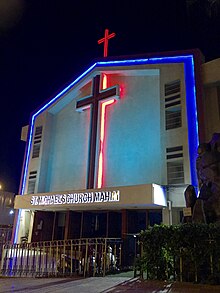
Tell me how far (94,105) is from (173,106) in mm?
6042

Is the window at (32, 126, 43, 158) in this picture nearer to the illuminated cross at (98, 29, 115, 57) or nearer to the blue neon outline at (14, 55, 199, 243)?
the blue neon outline at (14, 55, 199, 243)

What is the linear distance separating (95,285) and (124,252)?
6.49m

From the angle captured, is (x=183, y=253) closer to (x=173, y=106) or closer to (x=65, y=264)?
(x=65, y=264)

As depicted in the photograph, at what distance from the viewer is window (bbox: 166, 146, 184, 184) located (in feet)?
50.8

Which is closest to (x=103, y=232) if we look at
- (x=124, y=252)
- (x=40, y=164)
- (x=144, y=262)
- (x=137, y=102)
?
(x=124, y=252)

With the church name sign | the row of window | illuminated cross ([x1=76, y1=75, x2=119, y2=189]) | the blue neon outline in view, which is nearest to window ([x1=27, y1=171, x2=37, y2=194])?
the blue neon outline

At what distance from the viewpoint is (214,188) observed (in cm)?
1041

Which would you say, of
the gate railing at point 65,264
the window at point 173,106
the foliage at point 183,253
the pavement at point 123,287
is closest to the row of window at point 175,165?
the window at point 173,106

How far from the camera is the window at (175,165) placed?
15469 millimetres

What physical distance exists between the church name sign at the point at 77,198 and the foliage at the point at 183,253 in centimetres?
671

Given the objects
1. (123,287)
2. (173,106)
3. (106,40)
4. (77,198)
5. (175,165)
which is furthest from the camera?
(106,40)

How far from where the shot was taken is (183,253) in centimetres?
749

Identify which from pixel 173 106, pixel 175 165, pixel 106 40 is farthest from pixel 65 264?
pixel 106 40

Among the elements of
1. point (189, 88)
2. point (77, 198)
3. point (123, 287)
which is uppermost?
point (189, 88)
